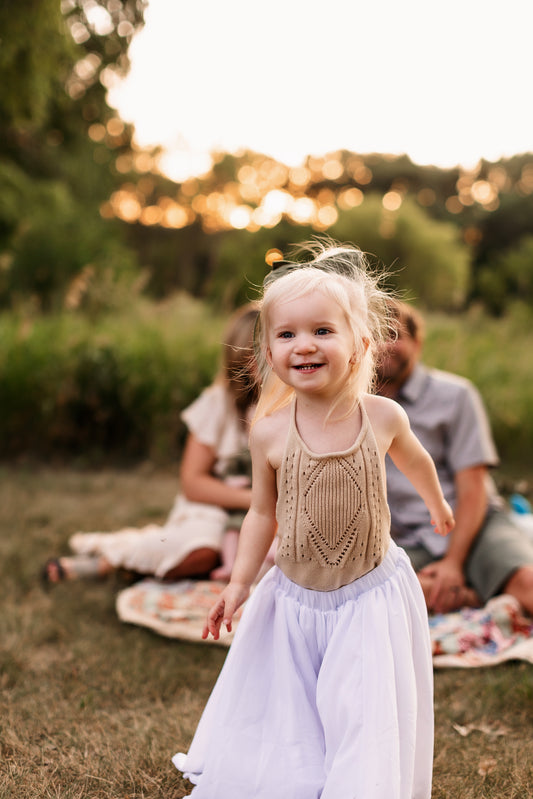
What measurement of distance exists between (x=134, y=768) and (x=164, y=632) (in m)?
0.98

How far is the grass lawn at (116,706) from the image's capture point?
191cm

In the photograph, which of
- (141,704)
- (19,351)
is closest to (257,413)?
(141,704)

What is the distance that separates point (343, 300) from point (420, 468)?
1.49 ft

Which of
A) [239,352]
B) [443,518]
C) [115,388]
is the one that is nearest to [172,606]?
[239,352]

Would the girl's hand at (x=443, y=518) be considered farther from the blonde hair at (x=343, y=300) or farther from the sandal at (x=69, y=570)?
the sandal at (x=69, y=570)

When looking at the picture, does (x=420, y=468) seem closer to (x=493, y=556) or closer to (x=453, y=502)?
(x=493, y=556)

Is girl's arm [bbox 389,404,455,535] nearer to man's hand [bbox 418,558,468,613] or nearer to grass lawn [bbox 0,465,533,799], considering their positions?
grass lawn [bbox 0,465,533,799]

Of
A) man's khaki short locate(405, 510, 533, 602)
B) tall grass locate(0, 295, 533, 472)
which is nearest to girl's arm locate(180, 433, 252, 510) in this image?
man's khaki short locate(405, 510, 533, 602)

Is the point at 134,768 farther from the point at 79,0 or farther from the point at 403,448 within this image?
the point at 79,0

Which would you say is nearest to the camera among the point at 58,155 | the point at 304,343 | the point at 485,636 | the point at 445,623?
the point at 304,343

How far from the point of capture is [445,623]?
2.92 meters

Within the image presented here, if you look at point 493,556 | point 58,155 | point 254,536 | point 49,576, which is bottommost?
point 49,576

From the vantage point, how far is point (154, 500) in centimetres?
524

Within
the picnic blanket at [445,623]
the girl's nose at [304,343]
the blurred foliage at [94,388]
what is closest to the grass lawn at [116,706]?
the picnic blanket at [445,623]
